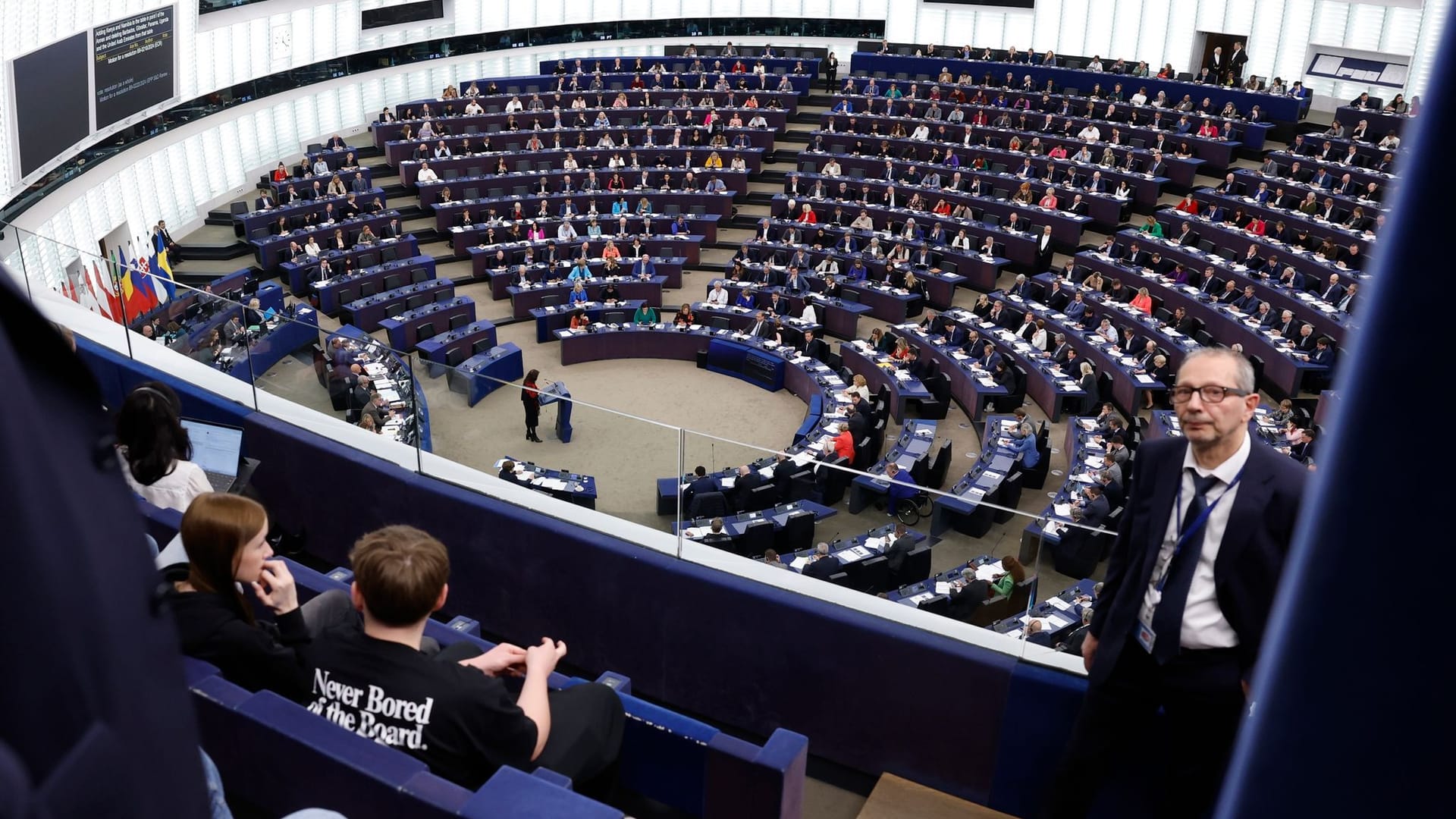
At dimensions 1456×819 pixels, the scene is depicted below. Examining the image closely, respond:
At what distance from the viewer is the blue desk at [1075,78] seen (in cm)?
2297

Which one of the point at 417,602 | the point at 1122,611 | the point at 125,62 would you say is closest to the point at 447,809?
the point at 417,602

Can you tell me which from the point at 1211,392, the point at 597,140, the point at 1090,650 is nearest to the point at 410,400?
the point at 1090,650

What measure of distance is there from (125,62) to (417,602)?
778 inches

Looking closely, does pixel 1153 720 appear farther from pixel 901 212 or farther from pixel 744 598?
pixel 901 212

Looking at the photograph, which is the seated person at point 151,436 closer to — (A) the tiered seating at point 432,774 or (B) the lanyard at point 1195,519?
(A) the tiered seating at point 432,774

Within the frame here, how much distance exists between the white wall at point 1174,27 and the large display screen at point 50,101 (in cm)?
2073

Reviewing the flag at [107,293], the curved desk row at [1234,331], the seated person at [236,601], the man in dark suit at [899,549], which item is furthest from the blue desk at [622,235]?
the seated person at [236,601]

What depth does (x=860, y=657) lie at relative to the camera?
5523 millimetres

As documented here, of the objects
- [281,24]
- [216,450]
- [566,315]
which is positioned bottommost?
[566,315]

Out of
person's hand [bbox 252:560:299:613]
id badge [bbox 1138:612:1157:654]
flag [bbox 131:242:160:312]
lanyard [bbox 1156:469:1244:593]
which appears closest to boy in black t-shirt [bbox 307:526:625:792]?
person's hand [bbox 252:560:299:613]

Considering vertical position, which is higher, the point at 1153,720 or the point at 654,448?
the point at 654,448

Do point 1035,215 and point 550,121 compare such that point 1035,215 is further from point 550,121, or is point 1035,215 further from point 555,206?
point 550,121

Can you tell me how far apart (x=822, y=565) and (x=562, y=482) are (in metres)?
1.72

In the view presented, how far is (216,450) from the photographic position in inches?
260
